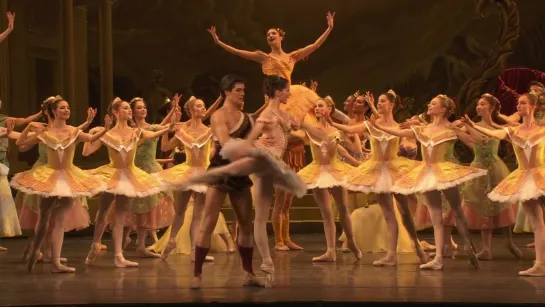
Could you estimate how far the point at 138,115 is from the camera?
9.63m

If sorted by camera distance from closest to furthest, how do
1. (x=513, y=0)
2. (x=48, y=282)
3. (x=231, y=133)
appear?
1. (x=231, y=133)
2. (x=48, y=282)
3. (x=513, y=0)

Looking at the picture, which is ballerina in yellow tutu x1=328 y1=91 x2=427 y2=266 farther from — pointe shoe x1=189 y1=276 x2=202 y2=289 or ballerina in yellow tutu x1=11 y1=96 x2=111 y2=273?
ballerina in yellow tutu x1=11 y1=96 x2=111 y2=273

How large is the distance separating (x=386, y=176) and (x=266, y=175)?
1874 mm

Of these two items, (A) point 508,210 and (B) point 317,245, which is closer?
(A) point 508,210

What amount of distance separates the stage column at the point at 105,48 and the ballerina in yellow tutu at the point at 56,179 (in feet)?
22.8

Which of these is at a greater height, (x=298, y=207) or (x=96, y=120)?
(x=96, y=120)

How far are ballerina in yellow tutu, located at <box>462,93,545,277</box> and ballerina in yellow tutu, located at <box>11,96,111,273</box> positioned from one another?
10.6ft

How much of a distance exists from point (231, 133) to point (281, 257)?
2.68 m

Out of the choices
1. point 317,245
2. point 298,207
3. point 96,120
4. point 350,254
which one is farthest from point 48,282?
point 96,120

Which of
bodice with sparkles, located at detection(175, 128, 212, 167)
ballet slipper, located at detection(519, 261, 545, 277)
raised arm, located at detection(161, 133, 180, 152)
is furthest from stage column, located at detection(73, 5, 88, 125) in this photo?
ballet slipper, located at detection(519, 261, 545, 277)

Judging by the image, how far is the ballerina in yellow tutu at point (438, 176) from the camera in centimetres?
824

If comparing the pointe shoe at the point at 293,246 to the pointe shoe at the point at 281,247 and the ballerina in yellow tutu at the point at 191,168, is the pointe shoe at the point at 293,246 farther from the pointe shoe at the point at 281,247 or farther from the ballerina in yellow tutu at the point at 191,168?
the ballerina in yellow tutu at the point at 191,168

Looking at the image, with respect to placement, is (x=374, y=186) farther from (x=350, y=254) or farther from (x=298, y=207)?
(x=298, y=207)

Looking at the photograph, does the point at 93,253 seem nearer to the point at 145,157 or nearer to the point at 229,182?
the point at 145,157
